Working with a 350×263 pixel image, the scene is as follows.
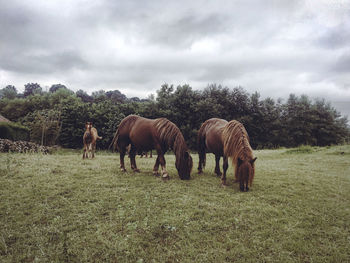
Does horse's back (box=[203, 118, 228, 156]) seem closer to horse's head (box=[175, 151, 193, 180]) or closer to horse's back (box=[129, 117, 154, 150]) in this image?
horse's head (box=[175, 151, 193, 180])

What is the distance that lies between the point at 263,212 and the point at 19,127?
18.1 m

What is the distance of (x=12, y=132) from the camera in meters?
14.4

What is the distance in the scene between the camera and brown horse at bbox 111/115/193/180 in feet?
21.4

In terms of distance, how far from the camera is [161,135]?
6688mm

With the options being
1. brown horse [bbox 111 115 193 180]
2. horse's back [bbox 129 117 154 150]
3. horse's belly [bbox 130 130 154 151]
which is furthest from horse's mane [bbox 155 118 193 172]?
horse's belly [bbox 130 130 154 151]

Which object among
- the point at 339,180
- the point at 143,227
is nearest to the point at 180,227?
the point at 143,227

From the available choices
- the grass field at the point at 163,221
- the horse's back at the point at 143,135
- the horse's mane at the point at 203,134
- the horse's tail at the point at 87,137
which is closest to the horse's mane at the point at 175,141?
the horse's back at the point at 143,135

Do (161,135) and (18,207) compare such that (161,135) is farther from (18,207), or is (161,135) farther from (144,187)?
(18,207)

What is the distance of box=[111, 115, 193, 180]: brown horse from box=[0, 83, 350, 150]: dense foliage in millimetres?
16063

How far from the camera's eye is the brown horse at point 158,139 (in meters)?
6.52

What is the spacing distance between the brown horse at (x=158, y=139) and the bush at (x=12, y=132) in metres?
11.7

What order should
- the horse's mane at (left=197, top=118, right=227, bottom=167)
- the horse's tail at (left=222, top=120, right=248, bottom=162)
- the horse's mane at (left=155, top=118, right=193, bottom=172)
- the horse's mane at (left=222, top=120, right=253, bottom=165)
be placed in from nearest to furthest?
the horse's mane at (left=222, top=120, right=253, bottom=165), the horse's tail at (left=222, top=120, right=248, bottom=162), the horse's mane at (left=155, top=118, right=193, bottom=172), the horse's mane at (left=197, top=118, right=227, bottom=167)

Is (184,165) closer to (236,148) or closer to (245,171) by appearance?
(236,148)

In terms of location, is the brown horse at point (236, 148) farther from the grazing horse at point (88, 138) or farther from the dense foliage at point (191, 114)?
the dense foliage at point (191, 114)
